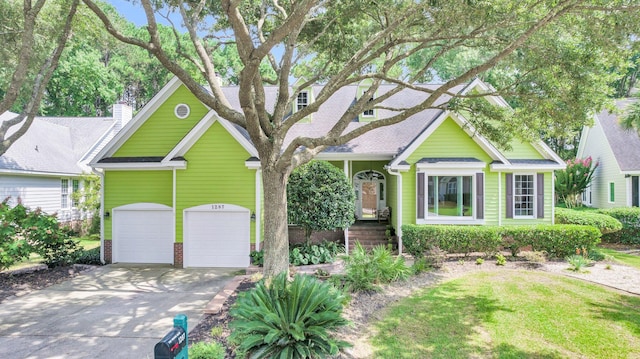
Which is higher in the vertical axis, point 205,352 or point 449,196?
point 449,196

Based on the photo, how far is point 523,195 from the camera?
12.6 meters

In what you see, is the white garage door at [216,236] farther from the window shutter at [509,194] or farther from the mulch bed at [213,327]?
the window shutter at [509,194]

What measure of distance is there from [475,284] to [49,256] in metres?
13.4

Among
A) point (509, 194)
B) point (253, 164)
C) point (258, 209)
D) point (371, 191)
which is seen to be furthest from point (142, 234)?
point (509, 194)

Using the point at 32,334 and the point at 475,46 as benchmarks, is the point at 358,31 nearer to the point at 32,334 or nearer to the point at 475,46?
the point at 475,46

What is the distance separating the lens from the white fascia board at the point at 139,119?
12.0 meters

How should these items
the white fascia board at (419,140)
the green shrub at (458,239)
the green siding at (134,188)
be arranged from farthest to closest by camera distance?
the white fascia board at (419,140) < the green siding at (134,188) < the green shrub at (458,239)

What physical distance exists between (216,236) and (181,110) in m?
4.87

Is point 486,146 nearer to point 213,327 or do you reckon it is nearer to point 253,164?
point 253,164

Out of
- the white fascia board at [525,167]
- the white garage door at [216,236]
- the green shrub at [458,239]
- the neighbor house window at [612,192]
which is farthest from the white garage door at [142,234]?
the neighbor house window at [612,192]

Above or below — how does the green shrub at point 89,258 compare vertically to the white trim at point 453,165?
below

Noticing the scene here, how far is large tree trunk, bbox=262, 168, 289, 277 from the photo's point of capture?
7176 mm

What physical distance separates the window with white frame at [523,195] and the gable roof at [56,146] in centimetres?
2148

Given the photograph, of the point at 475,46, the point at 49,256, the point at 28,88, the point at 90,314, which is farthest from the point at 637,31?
the point at 28,88
